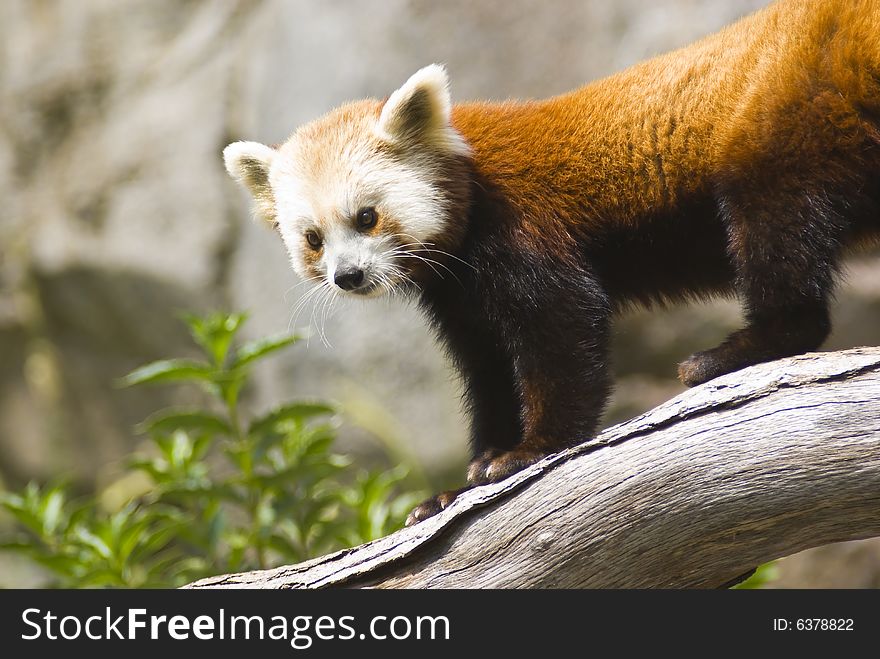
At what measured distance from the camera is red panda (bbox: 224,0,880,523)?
2.91m

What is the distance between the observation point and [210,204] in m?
6.71

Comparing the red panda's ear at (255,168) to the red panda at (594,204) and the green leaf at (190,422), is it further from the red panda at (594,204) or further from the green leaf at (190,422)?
the green leaf at (190,422)

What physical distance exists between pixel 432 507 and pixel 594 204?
1.16 metres

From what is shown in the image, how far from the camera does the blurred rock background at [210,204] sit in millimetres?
6086

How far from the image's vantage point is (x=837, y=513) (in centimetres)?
248

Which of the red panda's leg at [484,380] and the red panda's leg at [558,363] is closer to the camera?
the red panda's leg at [558,363]

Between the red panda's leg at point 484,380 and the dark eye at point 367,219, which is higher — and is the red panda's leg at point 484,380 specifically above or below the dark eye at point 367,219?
below

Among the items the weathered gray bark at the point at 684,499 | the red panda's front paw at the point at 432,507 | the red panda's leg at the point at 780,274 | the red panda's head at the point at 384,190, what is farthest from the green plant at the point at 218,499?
the red panda's leg at the point at 780,274

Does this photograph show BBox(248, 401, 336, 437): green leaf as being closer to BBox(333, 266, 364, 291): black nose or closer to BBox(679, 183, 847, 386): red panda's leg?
A: BBox(333, 266, 364, 291): black nose

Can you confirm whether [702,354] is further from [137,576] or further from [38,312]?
[38,312]

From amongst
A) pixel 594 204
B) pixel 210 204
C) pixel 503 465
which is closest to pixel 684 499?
pixel 503 465

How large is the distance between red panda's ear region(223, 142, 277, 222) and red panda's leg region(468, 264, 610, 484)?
115 cm

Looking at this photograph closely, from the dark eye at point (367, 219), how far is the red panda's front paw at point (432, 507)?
0.97m

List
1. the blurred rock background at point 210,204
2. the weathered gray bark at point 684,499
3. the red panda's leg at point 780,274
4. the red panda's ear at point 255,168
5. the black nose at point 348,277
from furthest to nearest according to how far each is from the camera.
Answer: the blurred rock background at point 210,204 → the red panda's ear at point 255,168 → the black nose at point 348,277 → the red panda's leg at point 780,274 → the weathered gray bark at point 684,499
